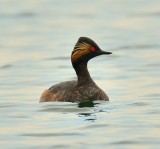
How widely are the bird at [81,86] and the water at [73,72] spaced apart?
0.88 feet

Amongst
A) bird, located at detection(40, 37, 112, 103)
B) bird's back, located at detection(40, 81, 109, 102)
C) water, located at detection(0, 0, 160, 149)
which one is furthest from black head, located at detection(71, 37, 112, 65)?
water, located at detection(0, 0, 160, 149)

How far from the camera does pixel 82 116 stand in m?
21.3

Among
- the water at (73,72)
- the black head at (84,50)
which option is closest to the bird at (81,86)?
the black head at (84,50)

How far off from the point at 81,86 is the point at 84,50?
0.73m

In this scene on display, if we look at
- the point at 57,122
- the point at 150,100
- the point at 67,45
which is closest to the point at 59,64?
the point at 67,45

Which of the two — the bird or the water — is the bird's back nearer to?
the bird

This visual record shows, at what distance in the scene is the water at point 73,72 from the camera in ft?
64.0

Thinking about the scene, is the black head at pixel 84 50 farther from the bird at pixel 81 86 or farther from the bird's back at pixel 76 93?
the bird's back at pixel 76 93

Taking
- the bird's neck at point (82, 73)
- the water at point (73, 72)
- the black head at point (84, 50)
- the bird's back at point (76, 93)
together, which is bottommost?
the water at point (73, 72)

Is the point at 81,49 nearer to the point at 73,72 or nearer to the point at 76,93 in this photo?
the point at 76,93

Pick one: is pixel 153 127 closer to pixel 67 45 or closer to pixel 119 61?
pixel 119 61

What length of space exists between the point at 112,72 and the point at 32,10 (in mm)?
14902

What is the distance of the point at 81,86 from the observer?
75.2ft

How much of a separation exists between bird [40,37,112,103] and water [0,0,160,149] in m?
0.27
